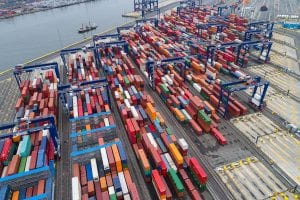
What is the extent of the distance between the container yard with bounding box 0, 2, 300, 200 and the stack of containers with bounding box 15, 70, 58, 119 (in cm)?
37

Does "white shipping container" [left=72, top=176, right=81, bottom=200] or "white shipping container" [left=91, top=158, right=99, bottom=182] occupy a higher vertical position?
"white shipping container" [left=72, top=176, right=81, bottom=200]

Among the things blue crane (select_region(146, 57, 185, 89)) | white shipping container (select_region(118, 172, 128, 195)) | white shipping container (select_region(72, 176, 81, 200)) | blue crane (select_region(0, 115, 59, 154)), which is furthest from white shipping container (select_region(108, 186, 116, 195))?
blue crane (select_region(146, 57, 185, 89))

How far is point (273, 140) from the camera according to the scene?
2344 inches

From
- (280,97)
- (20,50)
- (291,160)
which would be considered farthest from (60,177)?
(20,50)

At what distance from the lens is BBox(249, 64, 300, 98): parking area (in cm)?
8262

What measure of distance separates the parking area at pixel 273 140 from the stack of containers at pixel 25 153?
5242 cm

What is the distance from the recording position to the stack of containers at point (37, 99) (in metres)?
68.9

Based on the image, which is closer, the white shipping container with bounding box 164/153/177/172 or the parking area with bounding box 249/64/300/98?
the white shipping container with bounding box 164/153/177/172

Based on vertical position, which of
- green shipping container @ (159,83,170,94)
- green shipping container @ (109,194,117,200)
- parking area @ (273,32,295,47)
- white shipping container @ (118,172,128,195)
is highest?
parking area @ (273,32,295,47)

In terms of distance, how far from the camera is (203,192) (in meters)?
46.7

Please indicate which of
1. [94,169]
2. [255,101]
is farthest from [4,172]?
[255,101]

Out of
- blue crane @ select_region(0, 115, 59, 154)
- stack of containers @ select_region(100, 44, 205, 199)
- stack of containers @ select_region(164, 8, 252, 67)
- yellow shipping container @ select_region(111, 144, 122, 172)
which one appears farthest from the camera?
stack of containers @ select_region(164, 8, 252, 67)

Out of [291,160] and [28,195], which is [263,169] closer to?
[291,160]

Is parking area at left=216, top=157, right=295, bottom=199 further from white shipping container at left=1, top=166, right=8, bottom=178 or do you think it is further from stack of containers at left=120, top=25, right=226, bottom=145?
white shipping container at left=1, top=166, right=8, bottom=178
